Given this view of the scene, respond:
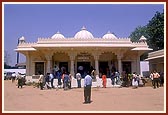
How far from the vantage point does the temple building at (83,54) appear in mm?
22094

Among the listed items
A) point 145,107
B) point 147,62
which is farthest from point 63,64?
point 145,107

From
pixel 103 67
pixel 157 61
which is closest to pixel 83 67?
pixel 103 67

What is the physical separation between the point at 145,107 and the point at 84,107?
2.20 meters

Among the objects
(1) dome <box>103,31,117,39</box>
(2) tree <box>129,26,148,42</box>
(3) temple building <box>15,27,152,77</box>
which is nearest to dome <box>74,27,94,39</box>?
(3) temple building <box>15,27,152,77</box>

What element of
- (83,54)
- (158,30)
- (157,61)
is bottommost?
(157,61)

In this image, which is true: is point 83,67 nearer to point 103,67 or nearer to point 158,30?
point 103,67

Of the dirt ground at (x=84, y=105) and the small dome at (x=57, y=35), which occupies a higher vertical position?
the small dome at (x=57, y=35)

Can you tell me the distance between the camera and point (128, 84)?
19000 mm

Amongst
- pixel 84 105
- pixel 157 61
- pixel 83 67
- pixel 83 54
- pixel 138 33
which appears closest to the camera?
pixel 84 105

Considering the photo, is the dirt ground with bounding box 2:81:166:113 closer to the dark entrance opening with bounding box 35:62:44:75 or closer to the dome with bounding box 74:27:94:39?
the dark entrance opening with bounding box 35:62:44:75

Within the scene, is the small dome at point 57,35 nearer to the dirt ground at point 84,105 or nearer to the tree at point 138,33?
the dirt ground at point 84,105

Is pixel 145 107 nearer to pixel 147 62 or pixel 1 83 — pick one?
pixel 1 83

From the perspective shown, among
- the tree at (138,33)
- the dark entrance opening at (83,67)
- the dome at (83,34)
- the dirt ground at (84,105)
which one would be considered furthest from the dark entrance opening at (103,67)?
the tree at (138,33)

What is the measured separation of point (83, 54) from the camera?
78.2ft
